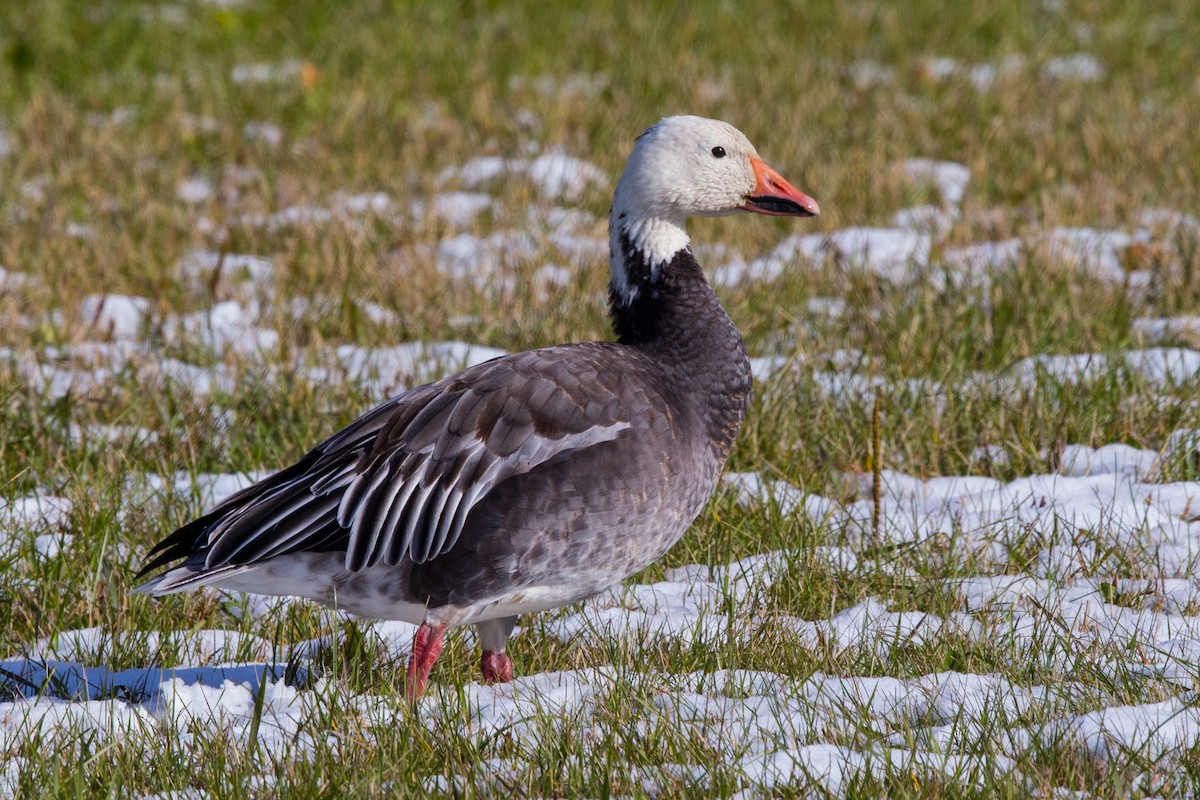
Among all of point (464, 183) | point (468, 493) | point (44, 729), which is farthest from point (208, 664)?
point (464, 183)

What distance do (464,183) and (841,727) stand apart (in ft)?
21.3

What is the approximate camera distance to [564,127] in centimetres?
1060

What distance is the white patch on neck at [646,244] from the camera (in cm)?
509

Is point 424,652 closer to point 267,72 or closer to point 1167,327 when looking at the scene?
point 1167,327

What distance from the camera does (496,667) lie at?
4.54 m

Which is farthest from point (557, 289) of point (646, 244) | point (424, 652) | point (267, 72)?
point (267, 72)

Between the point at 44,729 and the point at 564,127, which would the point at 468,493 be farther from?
the point at 564,127

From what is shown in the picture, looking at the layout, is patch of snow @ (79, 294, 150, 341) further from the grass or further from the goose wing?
the goose wing

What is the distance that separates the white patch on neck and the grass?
0.94 meters

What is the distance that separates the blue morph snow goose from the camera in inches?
172

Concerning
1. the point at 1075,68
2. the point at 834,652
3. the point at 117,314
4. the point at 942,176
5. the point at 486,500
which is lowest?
the point at 834,652

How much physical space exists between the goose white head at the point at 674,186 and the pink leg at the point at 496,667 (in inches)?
51.7

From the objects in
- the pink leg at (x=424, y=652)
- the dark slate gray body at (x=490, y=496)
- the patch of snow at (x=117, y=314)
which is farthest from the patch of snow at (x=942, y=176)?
the pink leg at (x=424, y=652)

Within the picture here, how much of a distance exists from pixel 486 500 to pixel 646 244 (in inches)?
46.5
